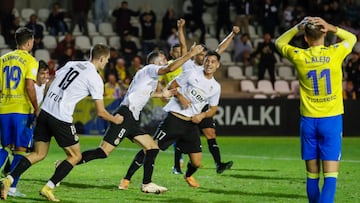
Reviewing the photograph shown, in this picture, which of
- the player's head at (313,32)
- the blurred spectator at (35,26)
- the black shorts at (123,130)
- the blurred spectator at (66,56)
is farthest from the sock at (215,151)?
the blurred spectator at (35,26)

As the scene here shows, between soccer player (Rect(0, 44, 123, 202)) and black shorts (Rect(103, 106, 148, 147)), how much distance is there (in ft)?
3.84

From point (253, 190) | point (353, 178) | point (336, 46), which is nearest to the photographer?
point (336, 46)

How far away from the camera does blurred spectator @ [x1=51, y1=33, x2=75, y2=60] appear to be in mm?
29163

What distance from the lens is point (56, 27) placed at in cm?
3083

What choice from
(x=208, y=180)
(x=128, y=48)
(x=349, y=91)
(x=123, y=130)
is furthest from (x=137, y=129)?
Answer: (x=128, y=48)

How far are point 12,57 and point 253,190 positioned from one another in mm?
4130

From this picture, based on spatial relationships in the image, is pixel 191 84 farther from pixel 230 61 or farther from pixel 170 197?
pixel 230 61

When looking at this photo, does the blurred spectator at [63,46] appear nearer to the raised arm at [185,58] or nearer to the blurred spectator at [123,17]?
the blurred spectator at [123,17]

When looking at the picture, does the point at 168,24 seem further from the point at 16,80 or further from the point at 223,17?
the point at 16,80

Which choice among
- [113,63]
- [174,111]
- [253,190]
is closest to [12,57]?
[174,111]

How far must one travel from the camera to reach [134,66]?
2855 centimetres

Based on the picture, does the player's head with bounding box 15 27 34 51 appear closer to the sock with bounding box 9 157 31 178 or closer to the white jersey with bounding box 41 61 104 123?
the white jersey with bounding box 41 61 104 123

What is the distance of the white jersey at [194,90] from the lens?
14.6m

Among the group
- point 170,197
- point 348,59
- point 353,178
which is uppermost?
point 170,197
